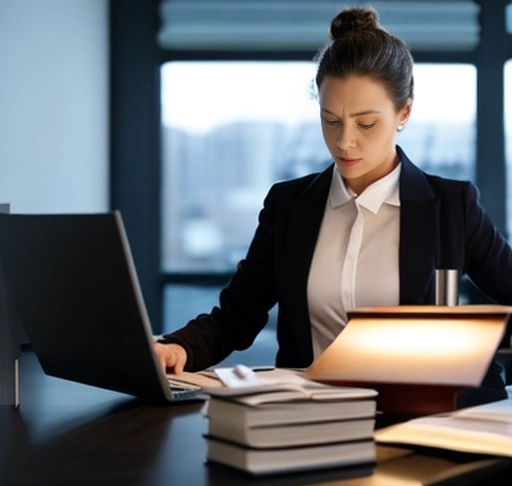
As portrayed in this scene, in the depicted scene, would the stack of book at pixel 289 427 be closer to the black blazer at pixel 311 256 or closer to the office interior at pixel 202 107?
the black blazer at pixel 311 256

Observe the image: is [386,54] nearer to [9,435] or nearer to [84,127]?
[9,435]

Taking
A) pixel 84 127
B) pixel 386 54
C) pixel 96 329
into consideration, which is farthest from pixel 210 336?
pixel 84 127

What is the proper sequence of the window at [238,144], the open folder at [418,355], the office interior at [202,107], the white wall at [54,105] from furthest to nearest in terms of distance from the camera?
1. the window at [238,144]
2. the office interior at [202,107]
3. the white wall at [54,105]
4. the open folder at [418,355]

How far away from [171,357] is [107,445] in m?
0.49

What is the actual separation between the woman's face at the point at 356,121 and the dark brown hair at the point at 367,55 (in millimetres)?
21

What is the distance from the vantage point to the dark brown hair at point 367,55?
2.04 m

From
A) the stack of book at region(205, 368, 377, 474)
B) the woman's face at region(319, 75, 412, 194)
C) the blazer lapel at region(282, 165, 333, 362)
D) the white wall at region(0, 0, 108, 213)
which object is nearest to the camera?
the stack of book at region(205, 368, 377, 474)

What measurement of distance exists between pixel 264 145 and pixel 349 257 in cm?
275

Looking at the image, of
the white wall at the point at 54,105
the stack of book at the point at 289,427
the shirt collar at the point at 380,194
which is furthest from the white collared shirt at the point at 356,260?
the white wall at the point at 54,105

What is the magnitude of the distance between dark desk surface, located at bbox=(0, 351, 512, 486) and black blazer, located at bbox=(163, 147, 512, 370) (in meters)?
0.40

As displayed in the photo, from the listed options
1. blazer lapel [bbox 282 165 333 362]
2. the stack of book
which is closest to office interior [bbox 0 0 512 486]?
blazer lapel [bbox 282 165 333 362]

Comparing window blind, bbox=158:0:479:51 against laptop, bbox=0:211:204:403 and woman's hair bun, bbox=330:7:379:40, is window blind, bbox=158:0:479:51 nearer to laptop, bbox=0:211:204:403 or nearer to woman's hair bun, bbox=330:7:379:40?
woman's hair bun, bbox=330:7:379:40

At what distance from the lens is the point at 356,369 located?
4.56 ft

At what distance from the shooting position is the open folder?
1.32 metres
